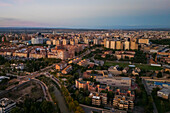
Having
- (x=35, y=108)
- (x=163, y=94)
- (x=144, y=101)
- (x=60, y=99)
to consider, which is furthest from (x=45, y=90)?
(x=163, y=94)

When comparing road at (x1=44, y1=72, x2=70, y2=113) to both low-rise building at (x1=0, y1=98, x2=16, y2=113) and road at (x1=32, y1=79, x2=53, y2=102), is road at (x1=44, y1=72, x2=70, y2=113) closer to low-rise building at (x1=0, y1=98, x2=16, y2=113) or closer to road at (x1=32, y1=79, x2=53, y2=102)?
road at (x1=32, y1=79, x2=53, y2=102)

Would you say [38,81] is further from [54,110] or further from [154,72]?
[154,72]

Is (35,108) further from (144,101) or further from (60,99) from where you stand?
(144,101)

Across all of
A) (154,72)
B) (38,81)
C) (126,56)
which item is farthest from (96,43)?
(38,81)

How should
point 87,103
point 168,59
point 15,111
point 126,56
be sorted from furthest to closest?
1. point 126,56
2. point 168,59
3. point 87,103
4. point 15,111

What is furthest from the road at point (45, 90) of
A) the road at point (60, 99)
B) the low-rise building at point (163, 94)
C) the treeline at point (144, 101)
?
the low-rise building at point (163, 94)

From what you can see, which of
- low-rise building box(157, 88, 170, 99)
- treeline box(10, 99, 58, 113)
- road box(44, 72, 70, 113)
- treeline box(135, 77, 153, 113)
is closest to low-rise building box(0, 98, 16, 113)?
treeline box(10, 99, 58, 113)

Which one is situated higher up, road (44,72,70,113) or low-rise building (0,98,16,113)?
low-rise building (0,98,16,113)

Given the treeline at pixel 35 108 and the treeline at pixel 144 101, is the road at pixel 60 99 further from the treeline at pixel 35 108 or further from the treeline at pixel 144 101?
the treeline at pixel 144 101

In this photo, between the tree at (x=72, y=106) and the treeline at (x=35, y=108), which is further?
the tree at (x=72, y=106)

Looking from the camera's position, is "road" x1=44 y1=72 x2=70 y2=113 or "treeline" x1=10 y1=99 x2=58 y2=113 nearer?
"treeline" x1=10 y1=99 x2=58 y2=113

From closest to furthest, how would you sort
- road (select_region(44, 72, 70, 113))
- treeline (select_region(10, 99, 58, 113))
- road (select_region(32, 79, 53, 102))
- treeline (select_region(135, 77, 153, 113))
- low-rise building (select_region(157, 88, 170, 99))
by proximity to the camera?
1. treeline (select_region(10, 99, 58, 113))
2. treeline (select_region(135, 77, 153, 113))
3. road (select_region(44, 72, 70, 113))
4. low-rise building (select_region(157, 88, 170, 99))
5. road (select_region(32, 79, 53, 102))
